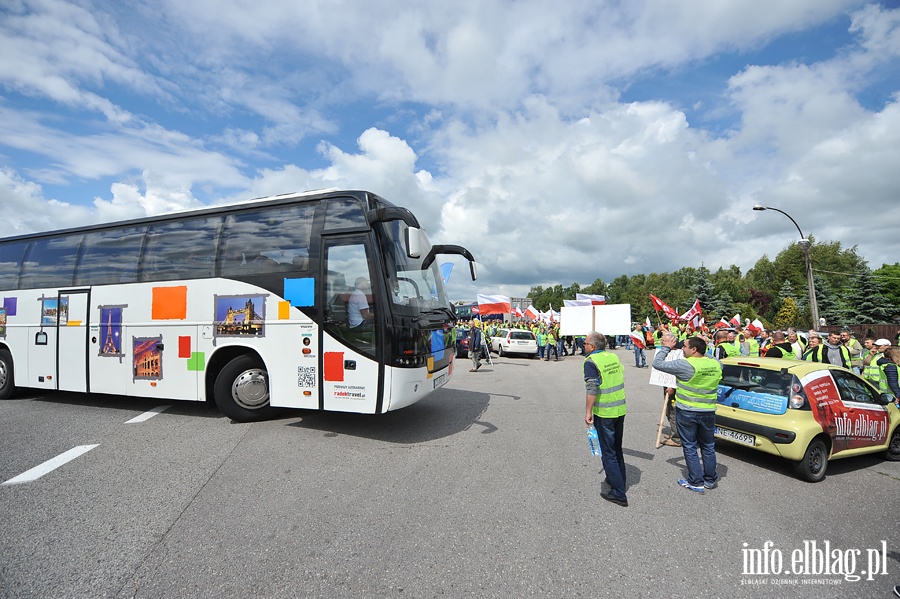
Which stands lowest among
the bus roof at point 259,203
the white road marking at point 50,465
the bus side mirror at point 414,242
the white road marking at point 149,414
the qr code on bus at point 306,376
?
the white road marking at point 149,414

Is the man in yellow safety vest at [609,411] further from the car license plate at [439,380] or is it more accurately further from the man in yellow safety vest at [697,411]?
the car license plate at [439,380]

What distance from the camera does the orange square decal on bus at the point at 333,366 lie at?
6141 mm

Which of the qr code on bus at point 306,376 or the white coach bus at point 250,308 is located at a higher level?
the white coach bus at point 250,308

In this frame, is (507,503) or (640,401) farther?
(640,401)

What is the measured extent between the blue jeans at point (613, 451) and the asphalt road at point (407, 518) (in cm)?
19

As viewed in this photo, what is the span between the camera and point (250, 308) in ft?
22.0

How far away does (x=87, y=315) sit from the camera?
800 centimetres

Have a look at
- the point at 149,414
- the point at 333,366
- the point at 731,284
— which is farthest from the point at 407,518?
the point at 731,284

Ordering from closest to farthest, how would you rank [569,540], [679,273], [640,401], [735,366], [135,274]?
[569,540]
[735,366]
[135,274]
[640,401]
[679,273]

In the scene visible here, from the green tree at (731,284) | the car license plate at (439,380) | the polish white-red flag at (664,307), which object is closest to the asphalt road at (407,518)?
the car license plate at (439,380)

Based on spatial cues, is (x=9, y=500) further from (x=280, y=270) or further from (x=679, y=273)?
(x=679, y=273)

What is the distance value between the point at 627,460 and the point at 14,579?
6004 millimetres

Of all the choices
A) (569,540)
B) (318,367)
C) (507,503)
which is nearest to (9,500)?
(318,367)

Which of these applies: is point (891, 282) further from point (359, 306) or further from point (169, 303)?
point (169, 303)
